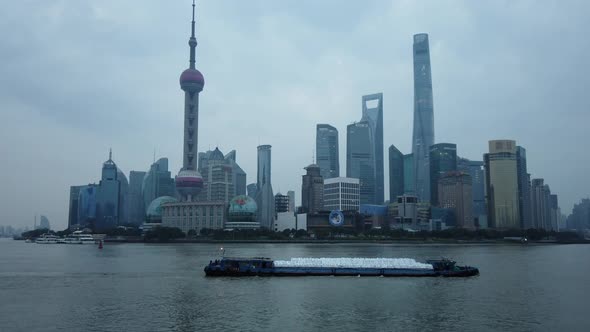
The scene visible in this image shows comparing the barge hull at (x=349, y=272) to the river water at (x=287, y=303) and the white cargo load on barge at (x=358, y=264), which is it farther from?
the river water at (x=287, y=303)

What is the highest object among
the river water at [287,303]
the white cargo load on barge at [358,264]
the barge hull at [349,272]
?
the white cargo load on barge at [358,264]

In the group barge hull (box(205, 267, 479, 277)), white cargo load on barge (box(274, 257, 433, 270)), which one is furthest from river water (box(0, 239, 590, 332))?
white cargo load on barge (box(274, 257, 433, 270))

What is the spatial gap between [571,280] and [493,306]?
36892 mm

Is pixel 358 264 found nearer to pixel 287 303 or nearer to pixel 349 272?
pixel 349 272

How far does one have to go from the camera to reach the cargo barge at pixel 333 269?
323 ft

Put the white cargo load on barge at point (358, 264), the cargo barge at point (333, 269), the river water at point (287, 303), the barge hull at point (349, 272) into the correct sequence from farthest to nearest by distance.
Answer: the white cargo load on barge at point (358, 264) → the barge hull at point (349, 272) → the cargo barge at point (333, 269) → the river water at point (287, 303)

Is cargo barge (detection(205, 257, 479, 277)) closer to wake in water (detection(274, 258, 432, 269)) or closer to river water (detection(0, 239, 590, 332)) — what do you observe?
wake in water (detection(274, 258, 432, 269))

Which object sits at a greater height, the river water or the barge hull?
the barge hull

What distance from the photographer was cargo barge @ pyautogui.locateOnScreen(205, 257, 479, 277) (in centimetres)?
9838

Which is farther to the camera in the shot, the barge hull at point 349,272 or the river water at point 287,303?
→ the barge hull at point 349,272

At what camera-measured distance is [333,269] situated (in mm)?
99625

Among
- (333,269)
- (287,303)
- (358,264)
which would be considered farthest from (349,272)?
(287,303)

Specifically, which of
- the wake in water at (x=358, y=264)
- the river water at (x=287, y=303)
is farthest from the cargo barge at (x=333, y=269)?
the river water at (x=287, y=303)

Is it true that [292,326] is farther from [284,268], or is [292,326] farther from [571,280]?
[571,280]
